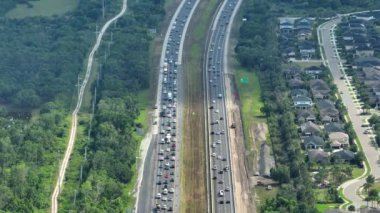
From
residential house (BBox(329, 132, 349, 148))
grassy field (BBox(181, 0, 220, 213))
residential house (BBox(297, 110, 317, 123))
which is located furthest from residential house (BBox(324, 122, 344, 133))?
grassy field (BBox(181, 0, 220, 213))

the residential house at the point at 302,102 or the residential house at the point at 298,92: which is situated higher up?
the residential house at the point at 298,92

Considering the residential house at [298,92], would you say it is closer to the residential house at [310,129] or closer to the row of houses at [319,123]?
the row of houses at [319,123]

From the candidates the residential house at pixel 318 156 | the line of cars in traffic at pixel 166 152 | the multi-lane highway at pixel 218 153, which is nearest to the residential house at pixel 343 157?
the residential house at pixel 318 156

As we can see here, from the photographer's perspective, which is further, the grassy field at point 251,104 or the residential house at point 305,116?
the grassy field at point 251,104

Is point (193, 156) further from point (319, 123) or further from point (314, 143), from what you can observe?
point (319, 123)

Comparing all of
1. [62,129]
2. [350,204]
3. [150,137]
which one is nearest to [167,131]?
[150,137]

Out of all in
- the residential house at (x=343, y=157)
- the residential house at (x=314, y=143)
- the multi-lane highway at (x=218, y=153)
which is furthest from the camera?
the residential house at (x=314, y=143)

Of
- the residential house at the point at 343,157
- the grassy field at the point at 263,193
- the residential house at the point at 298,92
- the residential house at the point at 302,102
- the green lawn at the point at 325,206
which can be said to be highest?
the residential house at the point at 298,92
